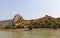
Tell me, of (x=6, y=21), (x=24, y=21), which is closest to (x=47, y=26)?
(x=24, y=21)

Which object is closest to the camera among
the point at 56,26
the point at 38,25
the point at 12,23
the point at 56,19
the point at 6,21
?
the point at 56,26

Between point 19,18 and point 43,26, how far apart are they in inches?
779

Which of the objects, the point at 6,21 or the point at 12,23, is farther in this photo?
the point at 6,21

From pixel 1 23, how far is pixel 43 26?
26.9m

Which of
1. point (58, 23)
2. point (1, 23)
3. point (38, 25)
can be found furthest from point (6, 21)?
point (58, 23)

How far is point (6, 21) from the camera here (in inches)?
2985

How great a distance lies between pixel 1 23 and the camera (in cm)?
7638

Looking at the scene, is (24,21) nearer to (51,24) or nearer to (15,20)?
(15,20)

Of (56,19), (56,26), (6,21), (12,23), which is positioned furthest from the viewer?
(6,21)

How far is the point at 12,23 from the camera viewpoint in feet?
226

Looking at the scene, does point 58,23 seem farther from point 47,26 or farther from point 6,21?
point 6,21

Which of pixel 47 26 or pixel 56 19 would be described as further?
pixel 56 19

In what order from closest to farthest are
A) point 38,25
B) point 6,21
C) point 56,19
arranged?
point 38,25 < point 56,19 < point 6,21

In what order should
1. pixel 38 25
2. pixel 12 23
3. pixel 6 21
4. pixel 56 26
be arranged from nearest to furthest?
1. pixel 56 26
2. pixel 38 25
3. pixel 12 23
4. pixel 6 21
